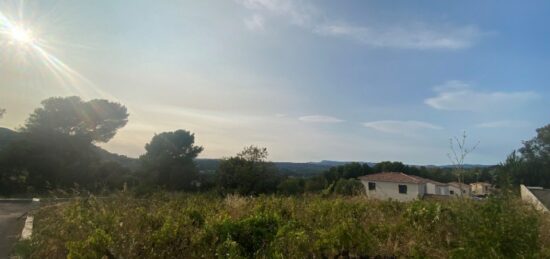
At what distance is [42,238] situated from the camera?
15.8ft

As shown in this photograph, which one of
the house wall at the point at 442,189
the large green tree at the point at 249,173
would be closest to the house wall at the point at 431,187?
the house wall at the point at 442,189

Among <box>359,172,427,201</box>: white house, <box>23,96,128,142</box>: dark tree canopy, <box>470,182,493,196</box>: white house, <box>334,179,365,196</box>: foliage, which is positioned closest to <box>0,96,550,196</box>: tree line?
<box>23,96,128,142</box>: dark tree canopy

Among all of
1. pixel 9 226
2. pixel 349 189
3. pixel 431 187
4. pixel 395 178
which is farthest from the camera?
pixel 431 187

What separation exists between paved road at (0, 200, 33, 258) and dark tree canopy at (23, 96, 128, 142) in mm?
17851

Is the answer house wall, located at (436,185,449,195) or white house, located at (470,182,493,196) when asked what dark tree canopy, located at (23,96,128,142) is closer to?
white house, located at (470,182,493,196)

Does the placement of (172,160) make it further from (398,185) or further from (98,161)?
(398,185)

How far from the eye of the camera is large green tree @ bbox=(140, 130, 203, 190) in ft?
99.6

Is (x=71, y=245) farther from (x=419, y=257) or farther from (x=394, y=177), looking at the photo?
(x=394, y=177)

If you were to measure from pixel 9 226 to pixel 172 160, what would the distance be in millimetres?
24790

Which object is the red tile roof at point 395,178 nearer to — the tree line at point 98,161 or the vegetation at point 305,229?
the tree line at point 98,161

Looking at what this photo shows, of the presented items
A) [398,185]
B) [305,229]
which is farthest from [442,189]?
[305,229]

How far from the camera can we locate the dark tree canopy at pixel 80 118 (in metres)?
27.0

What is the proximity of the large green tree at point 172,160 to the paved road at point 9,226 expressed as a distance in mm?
18564

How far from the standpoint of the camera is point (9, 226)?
758 cm
